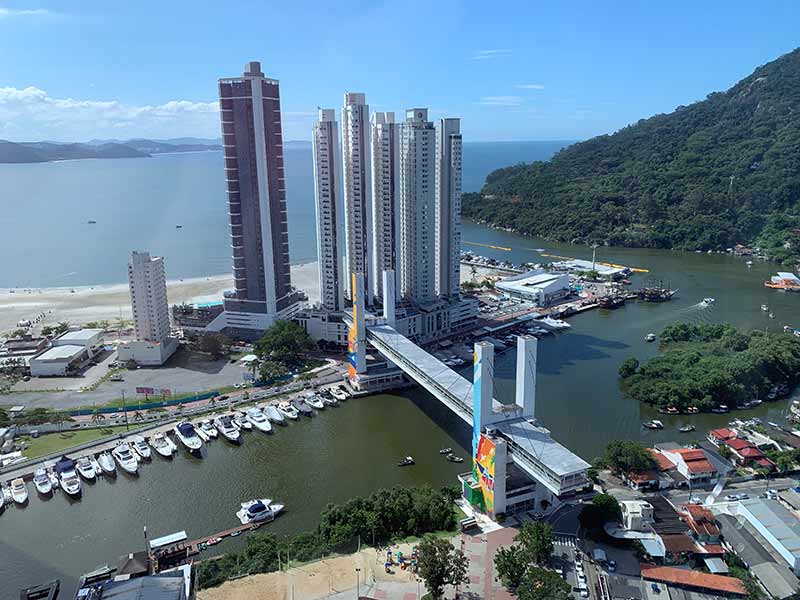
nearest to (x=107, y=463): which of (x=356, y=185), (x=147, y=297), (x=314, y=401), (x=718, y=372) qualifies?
(x=314, y=401)

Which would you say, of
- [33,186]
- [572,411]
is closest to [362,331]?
[572,411]

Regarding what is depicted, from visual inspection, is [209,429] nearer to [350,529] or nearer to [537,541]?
[350,529]

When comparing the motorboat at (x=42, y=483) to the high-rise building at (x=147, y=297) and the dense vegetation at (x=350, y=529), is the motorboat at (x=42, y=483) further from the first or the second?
the high-rise building at (x=147, y=297)

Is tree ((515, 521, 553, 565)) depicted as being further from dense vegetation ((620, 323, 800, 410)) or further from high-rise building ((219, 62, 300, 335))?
high-rise building ((219, 62, 300, 335))

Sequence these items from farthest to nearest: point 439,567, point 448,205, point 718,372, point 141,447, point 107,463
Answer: point 448,205, point 718,372, point 141,447, point 107,463, point 439,567

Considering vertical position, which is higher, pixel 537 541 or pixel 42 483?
pixel 537 541
